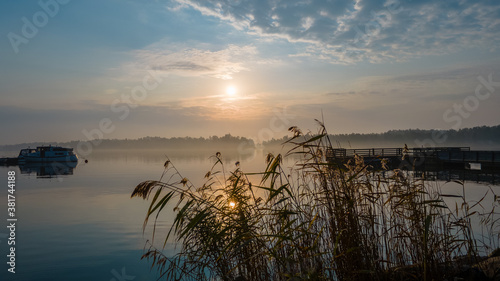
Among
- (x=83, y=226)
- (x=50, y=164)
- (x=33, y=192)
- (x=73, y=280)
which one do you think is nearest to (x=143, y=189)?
(x=73, y=280)

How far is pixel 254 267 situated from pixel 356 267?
195 centimetres

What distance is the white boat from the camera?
67562mm

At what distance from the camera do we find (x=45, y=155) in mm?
68812

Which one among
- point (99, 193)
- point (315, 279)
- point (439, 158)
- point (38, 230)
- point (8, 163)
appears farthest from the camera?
point (8, 163)

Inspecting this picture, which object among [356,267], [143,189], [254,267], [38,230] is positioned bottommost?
[38,230]

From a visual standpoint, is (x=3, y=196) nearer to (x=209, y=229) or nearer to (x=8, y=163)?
(x=209, y=229)

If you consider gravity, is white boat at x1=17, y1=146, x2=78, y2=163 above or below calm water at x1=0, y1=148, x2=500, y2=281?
above

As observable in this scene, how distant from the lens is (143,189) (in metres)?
3.87

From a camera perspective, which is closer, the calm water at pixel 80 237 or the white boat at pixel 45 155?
the calm water at pixel 80 237

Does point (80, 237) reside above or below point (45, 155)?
below

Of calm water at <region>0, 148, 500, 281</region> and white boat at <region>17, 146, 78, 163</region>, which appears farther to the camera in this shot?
white boat at <region>17, 146, 78, 163</region>

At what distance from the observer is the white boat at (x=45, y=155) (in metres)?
67.6

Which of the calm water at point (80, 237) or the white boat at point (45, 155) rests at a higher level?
the white boat at point (45, 155)

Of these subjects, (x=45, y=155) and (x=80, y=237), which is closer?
(x=80, y=237)
